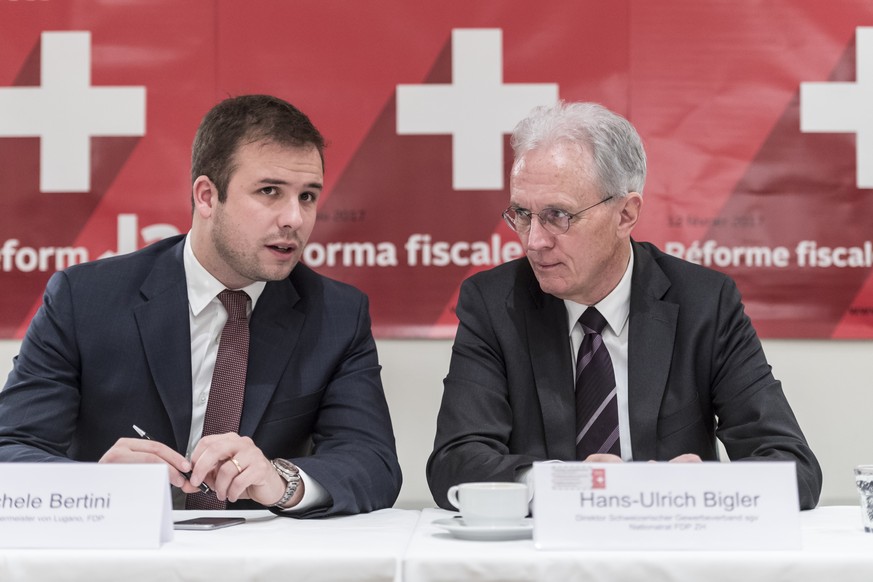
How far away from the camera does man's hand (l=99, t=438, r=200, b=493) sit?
4.33ft

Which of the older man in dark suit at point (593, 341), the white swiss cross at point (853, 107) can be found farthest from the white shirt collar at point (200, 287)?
the white swiss cross at point (853, 107)

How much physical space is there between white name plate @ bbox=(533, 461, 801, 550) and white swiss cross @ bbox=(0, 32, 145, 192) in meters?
1.71

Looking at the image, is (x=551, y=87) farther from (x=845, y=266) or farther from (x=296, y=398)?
(x=296, y=398)

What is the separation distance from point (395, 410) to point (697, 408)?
0.86 metres

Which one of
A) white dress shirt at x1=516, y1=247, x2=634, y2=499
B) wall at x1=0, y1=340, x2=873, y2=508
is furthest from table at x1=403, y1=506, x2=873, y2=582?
wall at x1=0, y1=340, x2=873, y2=508

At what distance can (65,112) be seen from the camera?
237cm

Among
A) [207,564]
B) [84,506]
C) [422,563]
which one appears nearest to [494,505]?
[422,563]

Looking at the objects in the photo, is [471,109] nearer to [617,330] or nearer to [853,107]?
[617,330]

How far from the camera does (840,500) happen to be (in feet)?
7.82

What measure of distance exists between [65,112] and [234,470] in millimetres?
1417

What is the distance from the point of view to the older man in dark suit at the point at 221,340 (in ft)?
5.66

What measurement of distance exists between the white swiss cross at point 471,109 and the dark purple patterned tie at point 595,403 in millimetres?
713

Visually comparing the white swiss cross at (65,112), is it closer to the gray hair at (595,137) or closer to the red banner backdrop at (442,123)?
the red banner backdrop at (442,123)

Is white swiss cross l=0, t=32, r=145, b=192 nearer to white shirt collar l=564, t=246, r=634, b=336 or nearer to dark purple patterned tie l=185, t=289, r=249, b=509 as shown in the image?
dark purple patterned tie l=185, t=289, r=249, b=509
